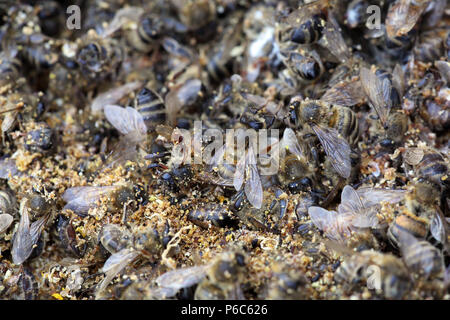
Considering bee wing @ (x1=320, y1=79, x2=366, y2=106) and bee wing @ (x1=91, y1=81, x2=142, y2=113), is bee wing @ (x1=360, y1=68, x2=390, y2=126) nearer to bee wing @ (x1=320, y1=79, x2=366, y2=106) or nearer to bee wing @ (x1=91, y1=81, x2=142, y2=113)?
bee wing @ (x1=320, y1=79, x2=366, y2=106)

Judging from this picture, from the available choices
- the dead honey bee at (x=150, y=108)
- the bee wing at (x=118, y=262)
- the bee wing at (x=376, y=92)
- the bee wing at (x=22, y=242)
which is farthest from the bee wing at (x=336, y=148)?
the bee wing at (x=22, y=242)

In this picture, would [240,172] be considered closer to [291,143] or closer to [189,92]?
[291,143]

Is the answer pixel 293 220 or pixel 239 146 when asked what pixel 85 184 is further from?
pixel 293 220

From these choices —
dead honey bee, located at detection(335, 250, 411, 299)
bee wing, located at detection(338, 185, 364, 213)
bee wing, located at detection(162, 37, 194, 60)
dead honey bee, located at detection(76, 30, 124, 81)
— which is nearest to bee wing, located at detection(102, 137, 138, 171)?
dead honey bee, located at detection(76, 30, 124, 81)

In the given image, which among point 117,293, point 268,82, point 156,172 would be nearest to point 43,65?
point 156,172

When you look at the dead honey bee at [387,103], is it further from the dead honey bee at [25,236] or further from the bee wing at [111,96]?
the dead honey bee at [25,236]

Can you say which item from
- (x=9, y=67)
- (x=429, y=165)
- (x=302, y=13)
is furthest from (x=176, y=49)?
(x=429, y=165)
